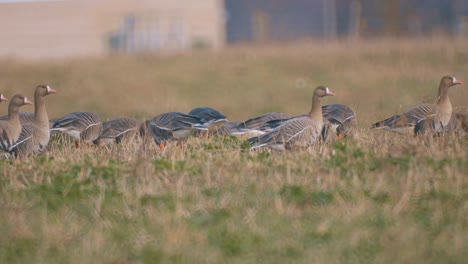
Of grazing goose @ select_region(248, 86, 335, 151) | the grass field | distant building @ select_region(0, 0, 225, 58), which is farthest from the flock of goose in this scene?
distant building @ select_region(0, 0, 225, 58)

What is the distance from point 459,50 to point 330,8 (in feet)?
72.2

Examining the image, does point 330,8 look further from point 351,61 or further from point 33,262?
point 33,262

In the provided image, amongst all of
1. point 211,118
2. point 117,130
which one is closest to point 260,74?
point 211,118

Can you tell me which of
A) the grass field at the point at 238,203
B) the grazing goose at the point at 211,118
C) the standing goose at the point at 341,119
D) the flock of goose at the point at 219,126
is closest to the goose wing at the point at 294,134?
the flock of goose at the point at 219,126

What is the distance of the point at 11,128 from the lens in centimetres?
1126

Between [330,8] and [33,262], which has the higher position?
[330,8]

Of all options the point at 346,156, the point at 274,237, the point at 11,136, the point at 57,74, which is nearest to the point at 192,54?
the point at 57,74

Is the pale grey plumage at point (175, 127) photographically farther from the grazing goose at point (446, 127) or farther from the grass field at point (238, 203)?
the grazing goose at point (446, 127)

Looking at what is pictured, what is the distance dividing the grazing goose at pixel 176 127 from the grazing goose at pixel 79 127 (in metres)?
0.91

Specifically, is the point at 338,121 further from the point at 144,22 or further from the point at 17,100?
the point at 144,22

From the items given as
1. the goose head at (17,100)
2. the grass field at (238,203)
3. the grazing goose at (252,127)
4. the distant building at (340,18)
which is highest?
the distant building at (340,18)

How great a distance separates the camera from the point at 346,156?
30.8ft

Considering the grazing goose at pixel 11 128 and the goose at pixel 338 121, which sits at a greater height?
the grazing goose at pixel 11 128

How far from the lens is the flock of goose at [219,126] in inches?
439
